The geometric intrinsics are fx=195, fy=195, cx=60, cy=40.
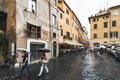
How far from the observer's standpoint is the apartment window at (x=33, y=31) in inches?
786

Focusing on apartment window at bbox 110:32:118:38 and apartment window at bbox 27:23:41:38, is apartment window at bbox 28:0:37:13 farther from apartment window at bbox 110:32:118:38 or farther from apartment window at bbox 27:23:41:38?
apartment window at bbox 110:32:118:38

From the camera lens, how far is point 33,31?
840 inches

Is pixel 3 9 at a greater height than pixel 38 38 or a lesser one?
greater

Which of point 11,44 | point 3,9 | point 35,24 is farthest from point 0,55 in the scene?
point 35,24

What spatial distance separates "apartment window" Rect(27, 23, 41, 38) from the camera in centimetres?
1997

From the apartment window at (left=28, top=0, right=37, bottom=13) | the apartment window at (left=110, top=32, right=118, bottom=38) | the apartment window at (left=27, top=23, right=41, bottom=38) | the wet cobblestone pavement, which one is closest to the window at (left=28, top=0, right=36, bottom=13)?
the apartment window at (left=28, top=0, right=37, bottom=13)

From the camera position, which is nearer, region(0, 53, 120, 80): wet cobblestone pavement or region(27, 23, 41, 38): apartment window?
region(0, 53, 120, 80): wet cobblestone pavement

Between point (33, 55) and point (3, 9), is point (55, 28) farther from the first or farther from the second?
point (3, 9)

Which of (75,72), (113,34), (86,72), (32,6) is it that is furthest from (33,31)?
(113,34)

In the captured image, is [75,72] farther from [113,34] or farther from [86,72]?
[113,34]

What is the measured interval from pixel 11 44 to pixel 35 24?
205 inches

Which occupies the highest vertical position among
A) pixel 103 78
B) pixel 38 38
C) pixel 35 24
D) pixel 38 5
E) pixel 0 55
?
pixel 38 5

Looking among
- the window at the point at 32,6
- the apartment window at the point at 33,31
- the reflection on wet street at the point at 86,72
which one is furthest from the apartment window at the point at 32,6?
the reflection on wet street at the point at 86,72

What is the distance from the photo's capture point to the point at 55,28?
29.7 m
